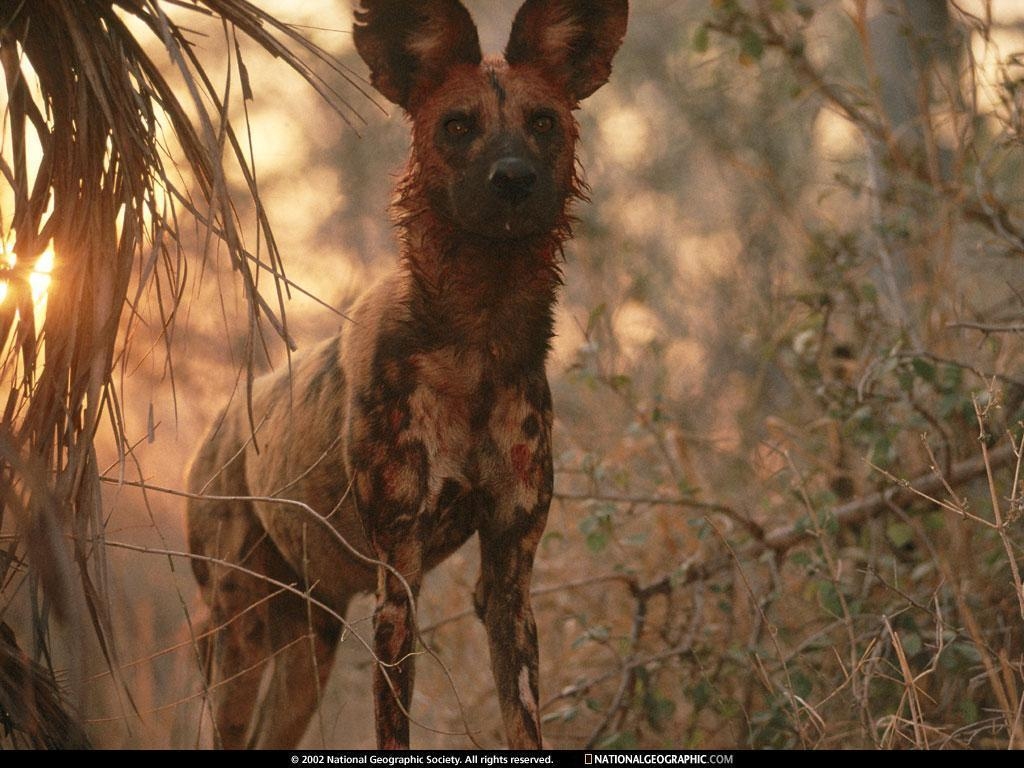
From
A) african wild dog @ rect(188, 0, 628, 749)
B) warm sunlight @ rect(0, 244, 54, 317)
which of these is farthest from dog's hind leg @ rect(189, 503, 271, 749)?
warm sunlight @ rect(0, 244, 54, 317)

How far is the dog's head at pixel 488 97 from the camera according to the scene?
3.04 metres

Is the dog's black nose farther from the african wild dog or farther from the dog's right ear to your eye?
the dog's right ear

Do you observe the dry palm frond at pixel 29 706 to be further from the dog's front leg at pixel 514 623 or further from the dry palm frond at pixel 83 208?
the dog's front leg at pixel 514 623

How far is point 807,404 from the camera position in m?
5.99

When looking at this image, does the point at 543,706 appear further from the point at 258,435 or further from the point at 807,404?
the point at 807,404

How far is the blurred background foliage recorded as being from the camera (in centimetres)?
387

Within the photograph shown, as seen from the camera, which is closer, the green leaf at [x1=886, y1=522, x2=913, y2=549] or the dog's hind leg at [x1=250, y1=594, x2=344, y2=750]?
the dog's hind leg at [x1=250, y1=594, x2=344, y2=750]

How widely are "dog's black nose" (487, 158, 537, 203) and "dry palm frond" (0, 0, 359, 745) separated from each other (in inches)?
17.4

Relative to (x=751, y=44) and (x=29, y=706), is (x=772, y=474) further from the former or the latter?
(x=29, y=706)

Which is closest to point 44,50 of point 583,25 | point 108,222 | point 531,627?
point 108,222

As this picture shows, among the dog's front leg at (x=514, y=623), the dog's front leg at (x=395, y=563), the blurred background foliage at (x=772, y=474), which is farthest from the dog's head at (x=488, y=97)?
the dog's front leg at (x=514, y=623)
